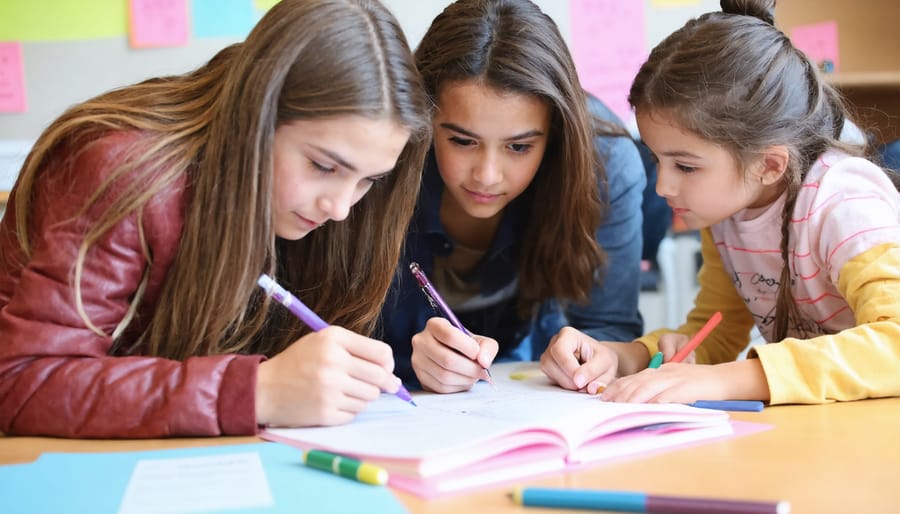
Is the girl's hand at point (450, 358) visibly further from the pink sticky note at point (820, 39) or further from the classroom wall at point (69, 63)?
the pink sticky note at point (820, 39)

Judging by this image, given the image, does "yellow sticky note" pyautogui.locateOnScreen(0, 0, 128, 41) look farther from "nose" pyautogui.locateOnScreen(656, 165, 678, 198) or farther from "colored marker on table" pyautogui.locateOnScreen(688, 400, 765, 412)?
"colored marker on table" pyautogui.locateOnScreen(688, 400, 765, 412)

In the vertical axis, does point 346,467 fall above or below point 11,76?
below

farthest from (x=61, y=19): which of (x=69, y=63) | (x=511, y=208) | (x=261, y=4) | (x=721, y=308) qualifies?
(x=721, y=308)

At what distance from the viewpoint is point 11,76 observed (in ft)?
7.54

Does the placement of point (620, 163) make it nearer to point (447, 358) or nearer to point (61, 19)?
point (447, 358)

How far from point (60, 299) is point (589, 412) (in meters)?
0.52

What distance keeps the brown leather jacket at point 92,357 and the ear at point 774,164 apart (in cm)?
74

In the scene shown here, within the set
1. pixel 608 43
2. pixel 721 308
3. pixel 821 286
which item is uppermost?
pixel 608 43

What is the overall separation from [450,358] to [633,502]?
49cm

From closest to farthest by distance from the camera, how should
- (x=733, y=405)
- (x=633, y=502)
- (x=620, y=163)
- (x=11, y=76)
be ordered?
(x=633, y=502) < (x=733, y=405) < (x=620, y=163) < (x=11, y=76)

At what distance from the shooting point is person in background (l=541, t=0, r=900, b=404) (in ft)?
3.54

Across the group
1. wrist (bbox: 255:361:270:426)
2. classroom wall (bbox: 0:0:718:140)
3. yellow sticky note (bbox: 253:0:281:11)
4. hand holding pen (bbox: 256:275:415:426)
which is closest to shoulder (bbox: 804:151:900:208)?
hand holding pen (bbox: 256:275:415:426)

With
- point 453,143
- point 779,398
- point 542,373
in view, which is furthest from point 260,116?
point 779,398

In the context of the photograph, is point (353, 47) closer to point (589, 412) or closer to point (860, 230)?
point (589, 412)
